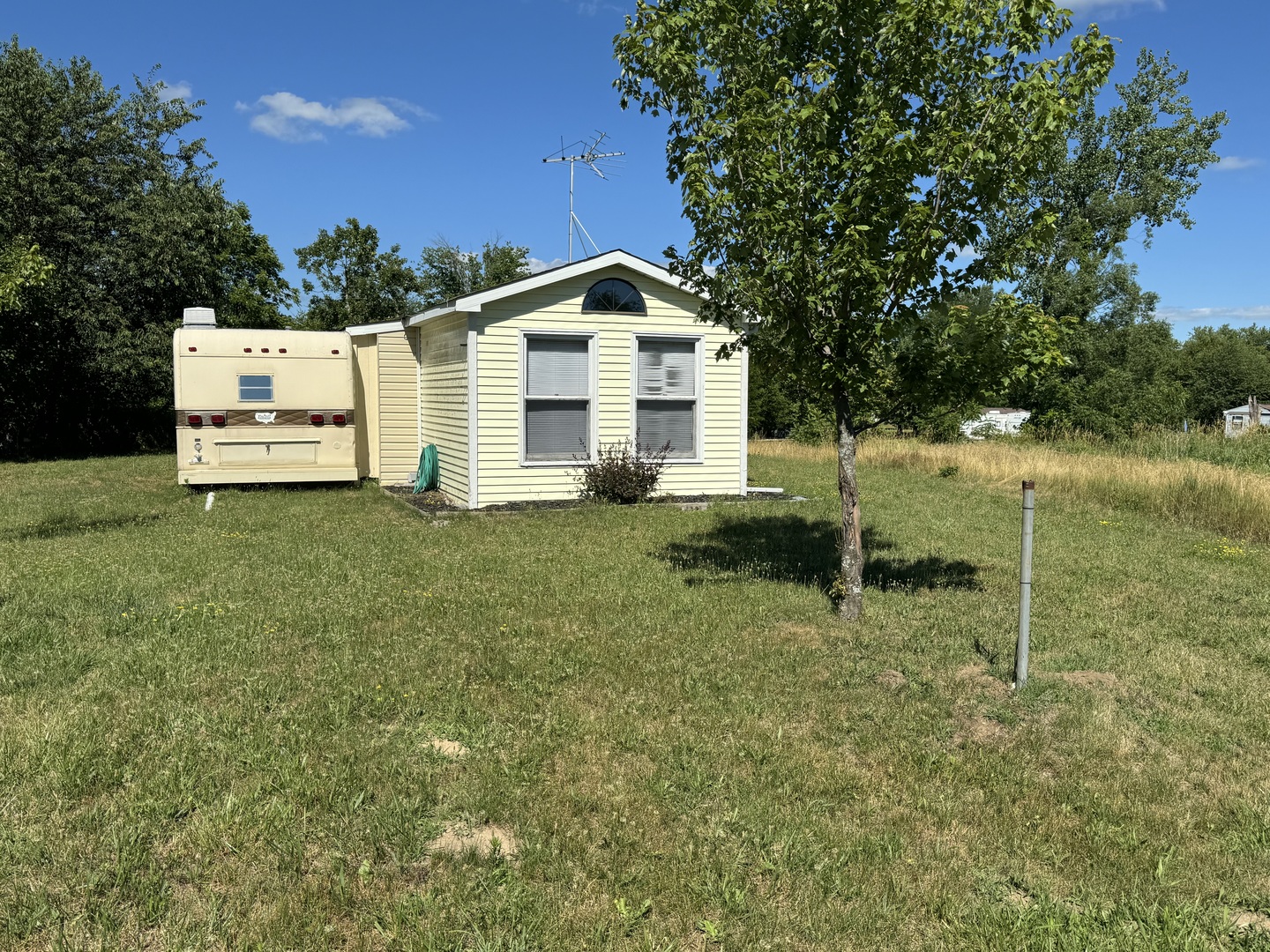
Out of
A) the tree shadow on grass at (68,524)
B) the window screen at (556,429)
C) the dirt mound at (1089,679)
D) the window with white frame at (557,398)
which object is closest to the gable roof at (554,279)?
the window with white frame at (557,398)

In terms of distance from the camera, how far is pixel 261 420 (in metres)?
13.1

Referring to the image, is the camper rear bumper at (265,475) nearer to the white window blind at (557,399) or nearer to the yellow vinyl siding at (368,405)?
A: the yellow vinyl siding at (368,405)

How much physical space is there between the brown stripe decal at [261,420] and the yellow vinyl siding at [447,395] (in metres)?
1.30

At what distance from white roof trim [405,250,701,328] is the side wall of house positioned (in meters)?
0.12

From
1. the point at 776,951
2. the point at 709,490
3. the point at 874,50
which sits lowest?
the point at 776,951

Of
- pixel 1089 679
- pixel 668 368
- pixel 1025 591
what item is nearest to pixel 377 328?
pixel 668 368

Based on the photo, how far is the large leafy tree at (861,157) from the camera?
557 centimetres

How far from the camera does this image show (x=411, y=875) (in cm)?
317

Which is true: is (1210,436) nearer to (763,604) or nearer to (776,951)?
(763,604)

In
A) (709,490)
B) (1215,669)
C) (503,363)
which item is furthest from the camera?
(709,490)

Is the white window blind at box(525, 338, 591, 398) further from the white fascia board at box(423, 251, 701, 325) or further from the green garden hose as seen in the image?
the green garden hose

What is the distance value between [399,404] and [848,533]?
10.1 metres

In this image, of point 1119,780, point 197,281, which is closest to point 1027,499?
point 1119,780

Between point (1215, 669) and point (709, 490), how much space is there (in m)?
7.89
